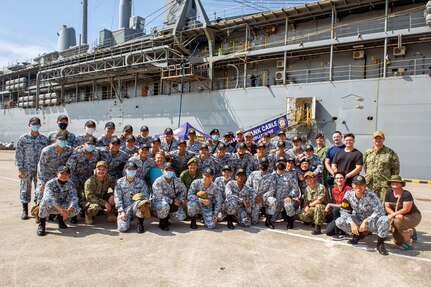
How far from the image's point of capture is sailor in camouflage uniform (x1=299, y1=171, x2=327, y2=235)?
468cm

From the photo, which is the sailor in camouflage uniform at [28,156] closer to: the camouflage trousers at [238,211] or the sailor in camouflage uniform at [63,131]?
the sailor in camouflage uniform at [63,131]

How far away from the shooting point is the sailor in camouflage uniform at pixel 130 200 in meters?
4.47

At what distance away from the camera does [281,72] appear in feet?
45.6

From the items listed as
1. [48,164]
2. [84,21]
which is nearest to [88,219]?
[48,164]

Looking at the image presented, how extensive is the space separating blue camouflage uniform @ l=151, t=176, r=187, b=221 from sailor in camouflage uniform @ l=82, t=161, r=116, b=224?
0.75 m

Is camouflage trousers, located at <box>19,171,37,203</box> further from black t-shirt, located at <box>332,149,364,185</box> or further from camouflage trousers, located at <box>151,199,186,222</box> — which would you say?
black t-shirt, located at <box>332,149,364,185</box>

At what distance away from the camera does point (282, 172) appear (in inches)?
207

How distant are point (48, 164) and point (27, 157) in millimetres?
672

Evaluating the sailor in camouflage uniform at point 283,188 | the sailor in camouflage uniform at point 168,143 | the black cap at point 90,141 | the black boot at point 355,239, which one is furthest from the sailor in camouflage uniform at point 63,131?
the black boot at point 355,239

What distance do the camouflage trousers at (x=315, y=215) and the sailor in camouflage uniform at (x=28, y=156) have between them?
4579 millimetres

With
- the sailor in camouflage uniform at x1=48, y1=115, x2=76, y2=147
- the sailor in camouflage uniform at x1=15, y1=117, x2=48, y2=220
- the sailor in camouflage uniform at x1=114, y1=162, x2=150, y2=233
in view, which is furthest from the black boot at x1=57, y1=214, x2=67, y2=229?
the sailor in camouflage uniform at x1=48, y1=115, x2=76, y2=147

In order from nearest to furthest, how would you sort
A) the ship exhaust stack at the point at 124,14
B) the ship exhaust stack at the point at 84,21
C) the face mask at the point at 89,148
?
→ 1. the face mask at the point at 89,148
2. the ship exhaust stack at the point at 124,14
3. the ship exhaust stack at the point at 84,21

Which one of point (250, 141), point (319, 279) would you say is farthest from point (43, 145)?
point (319, 279)

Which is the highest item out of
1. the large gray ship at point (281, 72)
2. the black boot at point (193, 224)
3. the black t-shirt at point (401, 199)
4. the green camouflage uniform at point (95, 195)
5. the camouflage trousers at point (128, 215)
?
the large gray ship at point (281, 72)
